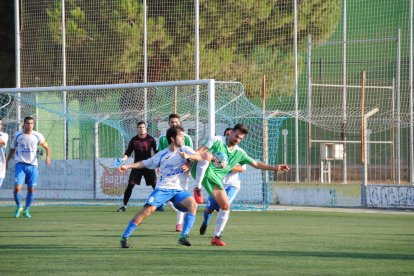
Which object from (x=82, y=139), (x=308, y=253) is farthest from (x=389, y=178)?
(x=308, y=253)

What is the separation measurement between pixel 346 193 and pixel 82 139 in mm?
8423

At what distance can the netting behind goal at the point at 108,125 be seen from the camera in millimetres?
27562

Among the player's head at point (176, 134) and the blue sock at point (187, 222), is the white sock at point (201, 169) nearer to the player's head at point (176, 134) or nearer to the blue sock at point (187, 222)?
the blue sock at point (187, 222)

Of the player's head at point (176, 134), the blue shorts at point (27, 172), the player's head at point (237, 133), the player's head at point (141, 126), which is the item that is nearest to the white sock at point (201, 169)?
the player's head at point (237, 133)

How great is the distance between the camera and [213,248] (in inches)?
561

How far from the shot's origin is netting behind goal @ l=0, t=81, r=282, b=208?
27562 millimetres

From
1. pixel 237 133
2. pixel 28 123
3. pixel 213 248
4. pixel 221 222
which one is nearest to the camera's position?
pixel 213 248

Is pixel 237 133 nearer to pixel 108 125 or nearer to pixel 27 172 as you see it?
pixel 27 172

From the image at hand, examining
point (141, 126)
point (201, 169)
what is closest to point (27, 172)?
point (141, 126)

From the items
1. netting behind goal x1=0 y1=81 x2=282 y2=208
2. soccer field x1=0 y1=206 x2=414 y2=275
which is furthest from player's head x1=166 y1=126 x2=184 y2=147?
netting behind goal x1=0 y1=81 x2=282 y2=208

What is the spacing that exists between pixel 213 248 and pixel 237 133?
1.91m

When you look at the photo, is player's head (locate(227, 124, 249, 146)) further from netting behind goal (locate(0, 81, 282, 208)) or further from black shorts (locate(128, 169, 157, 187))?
netting behind goal (locate(0, 81, 282, 208))

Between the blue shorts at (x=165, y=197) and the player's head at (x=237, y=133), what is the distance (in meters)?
1.27

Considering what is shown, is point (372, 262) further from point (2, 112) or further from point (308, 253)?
point (2, 112)
